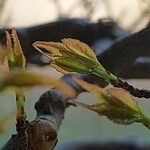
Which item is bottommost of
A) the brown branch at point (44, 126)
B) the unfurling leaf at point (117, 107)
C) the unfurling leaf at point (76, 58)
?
the brown branch at point (44, 126)

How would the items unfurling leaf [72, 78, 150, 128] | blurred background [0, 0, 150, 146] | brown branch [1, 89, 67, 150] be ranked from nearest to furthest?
1. unfurling leaf [72, 78, 150, 128]
2. brown branch [1, 89, 67, 150]
3. blurred background [0, 0, 150, 146]

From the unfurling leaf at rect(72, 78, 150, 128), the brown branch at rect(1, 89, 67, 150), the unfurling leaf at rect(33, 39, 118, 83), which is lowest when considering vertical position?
the brown branch at rect(1, 89, 67, 150)

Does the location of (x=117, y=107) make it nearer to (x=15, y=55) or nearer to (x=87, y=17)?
(x=15, y=55)

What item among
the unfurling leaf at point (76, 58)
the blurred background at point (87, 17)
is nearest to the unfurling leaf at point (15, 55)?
the unfurling leaf at point (76, 58)

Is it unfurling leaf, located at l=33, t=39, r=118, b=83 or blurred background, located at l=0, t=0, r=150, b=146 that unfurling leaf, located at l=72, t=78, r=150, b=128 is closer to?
unfurling leaf, located at l=33, t=39, r=118, b=83

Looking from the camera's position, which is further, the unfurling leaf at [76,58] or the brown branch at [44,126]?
the brown branch at [44,126]

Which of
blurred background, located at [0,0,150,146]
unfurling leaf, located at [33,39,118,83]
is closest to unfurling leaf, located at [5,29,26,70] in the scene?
Answer: unfurling leaf, located at [33,39,118,83]

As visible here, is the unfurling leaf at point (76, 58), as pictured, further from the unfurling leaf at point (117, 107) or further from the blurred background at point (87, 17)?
the blurred background at point (87, 17)
